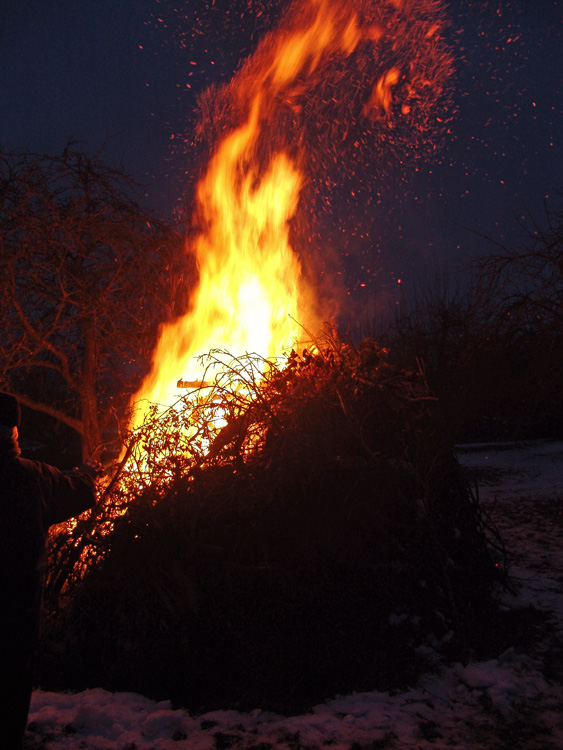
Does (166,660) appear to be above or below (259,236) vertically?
below

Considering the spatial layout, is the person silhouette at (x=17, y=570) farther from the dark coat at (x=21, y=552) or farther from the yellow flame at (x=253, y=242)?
the yellow flame at (x=253, y=242)

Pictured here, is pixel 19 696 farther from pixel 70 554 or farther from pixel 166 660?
pixel 70 554

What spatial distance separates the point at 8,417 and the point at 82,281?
179 inches

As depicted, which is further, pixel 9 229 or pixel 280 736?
pixel 9 229

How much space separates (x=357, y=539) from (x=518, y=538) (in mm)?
3668

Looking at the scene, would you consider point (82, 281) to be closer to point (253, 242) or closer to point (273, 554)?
point (253, 242)

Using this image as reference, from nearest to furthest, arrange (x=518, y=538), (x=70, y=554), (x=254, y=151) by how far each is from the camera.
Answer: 1. (x=70, y=554)
2. (x=518, y=538)
3. (x=254, y=151)

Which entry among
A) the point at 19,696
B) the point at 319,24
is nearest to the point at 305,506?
the point at 19,696

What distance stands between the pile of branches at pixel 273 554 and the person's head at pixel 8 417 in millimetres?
1390

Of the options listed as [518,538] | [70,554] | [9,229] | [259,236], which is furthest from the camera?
[259,236]

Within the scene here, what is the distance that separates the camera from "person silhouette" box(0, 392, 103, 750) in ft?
7.21

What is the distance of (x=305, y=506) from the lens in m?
3.75

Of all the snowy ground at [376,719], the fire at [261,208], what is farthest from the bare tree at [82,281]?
the snowy ground at [376,719]

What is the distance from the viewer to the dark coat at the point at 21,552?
222 centimetres
